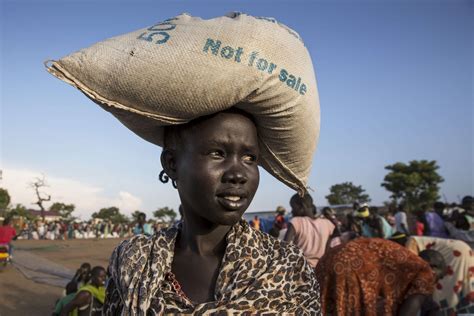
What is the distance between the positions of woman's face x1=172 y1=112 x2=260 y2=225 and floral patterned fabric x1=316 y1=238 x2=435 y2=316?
2196 mm

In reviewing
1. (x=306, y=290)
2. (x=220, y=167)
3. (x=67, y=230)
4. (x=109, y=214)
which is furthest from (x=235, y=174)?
(x=109, y=214)

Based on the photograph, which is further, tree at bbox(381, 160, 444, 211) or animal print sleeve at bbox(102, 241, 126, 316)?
tree at bbox(381, 160, 444, 211)

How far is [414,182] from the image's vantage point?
38.8 meters

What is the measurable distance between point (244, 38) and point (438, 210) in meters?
8.00

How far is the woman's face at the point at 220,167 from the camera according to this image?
1.35 m

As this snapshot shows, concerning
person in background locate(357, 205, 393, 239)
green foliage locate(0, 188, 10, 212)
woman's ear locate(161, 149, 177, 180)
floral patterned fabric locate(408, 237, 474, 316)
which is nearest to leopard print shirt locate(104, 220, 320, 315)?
woman's ear locate(161, 149, 177, 180)

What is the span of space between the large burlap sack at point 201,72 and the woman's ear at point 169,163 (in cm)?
12

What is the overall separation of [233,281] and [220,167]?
0.38 m

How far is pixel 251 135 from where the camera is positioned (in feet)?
4.75

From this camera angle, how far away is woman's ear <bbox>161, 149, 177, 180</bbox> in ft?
5.01

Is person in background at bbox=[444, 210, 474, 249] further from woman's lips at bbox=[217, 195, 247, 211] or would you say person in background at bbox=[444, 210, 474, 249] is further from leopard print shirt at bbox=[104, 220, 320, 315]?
woman's lips at bbox=[217, 195, 247, 211]

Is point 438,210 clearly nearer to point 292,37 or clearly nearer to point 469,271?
point 469,271

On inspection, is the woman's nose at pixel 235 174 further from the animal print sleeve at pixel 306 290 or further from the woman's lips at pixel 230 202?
the animal print sleeve at pixel 306 290

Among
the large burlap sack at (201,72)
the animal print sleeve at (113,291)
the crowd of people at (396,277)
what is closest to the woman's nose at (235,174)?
A: the large burlap sack at (201,72)
